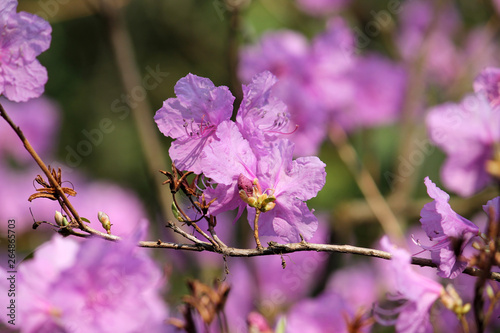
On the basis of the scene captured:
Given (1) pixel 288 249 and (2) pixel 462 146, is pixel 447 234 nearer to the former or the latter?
(1) pixel 288 249

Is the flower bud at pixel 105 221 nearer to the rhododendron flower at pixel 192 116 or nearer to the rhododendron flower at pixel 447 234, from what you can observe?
the rhododendron flower at pixel 192 116

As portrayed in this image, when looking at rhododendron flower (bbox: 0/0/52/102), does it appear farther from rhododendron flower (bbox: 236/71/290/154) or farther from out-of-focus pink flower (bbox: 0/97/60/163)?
out-of-focus pink flower (bbox: 0/97/60/163)

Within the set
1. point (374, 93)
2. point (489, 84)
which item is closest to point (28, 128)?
point (374, 93)

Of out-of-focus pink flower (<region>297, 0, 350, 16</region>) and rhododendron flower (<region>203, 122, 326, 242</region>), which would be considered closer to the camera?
rhododendron flower (<region>203, 122, 326, 242</region>)

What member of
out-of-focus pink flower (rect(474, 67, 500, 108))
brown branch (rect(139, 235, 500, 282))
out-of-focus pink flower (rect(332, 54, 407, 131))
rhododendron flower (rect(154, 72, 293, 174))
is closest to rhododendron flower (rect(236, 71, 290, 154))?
rhododendron flower (rect(154, 72, 293, 174))

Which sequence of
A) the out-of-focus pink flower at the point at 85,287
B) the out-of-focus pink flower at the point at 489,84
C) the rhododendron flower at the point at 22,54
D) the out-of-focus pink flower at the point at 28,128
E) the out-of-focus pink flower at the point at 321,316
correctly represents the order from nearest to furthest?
the out-of-focus pink flower at the point at 85,287
the rhododendron flower at the point at 22,54
the out-of-focus pink flower at the point at 489,84
the out-of-focus pink flower at the point at 321,316
the out-of-focus pink flower at the point at 28,128

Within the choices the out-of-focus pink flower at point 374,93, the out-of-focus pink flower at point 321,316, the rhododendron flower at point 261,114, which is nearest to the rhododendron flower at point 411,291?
the rhododendron flower at point 261,114
